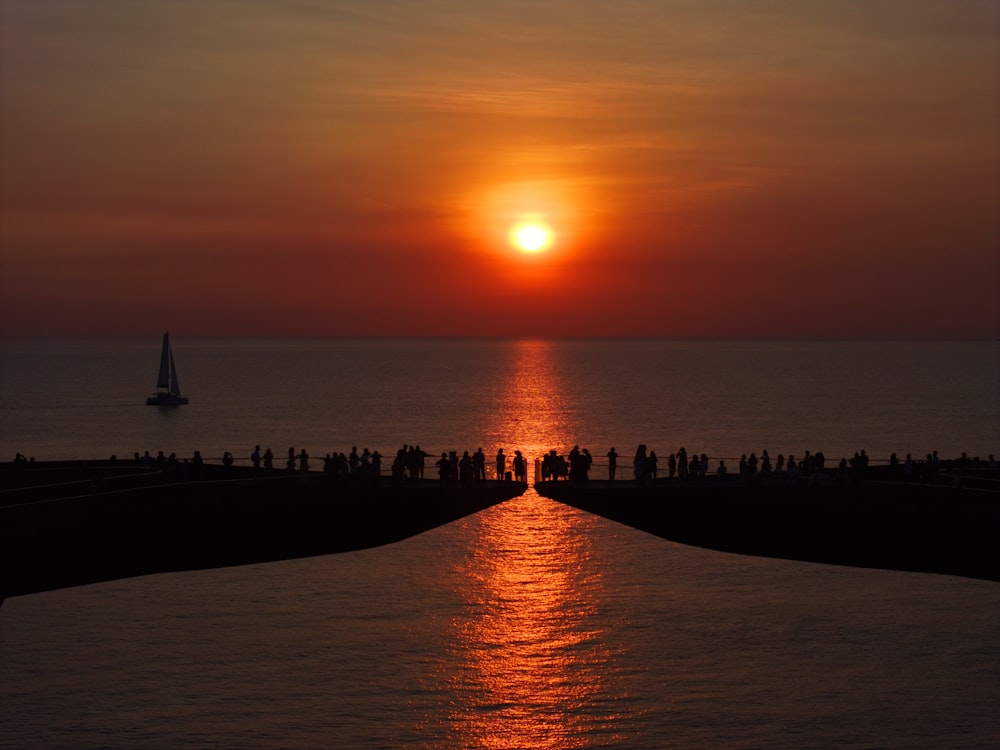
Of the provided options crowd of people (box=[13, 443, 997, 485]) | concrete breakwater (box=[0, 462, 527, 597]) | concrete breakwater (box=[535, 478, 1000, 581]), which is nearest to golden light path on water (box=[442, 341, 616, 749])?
concrete breakwater (box=[0, 462, 527, 597])

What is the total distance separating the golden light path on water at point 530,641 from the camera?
41406 mm

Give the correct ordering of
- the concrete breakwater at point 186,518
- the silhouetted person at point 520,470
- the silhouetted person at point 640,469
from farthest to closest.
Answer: the silhouetted person at point 520,470
the silhouetted person at point 640,469
the concrete breakwater at point 186,518

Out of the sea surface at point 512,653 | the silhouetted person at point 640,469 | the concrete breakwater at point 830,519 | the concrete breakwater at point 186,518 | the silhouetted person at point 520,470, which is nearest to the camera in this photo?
Answer: the concrete breakwater at point 186,518

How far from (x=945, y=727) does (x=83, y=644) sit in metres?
31.3

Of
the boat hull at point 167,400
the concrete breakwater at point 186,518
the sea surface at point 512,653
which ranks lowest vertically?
the sea surface at point 512,653

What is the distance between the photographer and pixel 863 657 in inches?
1909

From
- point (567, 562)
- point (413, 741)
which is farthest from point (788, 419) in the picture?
point (413, 741)

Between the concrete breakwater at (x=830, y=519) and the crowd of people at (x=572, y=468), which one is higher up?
the crowd of people at (x=572, y=468)

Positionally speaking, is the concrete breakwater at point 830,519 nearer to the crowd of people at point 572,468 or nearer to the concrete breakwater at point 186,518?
the crowd of people at point 572,468

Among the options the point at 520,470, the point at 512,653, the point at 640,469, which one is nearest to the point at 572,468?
the point at 640,469

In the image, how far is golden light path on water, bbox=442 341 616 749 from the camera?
41406 mm

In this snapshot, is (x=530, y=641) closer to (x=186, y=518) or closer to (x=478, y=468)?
(x=478, y=468)

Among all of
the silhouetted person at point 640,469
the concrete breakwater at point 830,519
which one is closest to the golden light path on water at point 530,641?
the concrete breakwater at point 830,519

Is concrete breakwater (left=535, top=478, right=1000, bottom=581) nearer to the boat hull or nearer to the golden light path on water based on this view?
the golden light path on water
